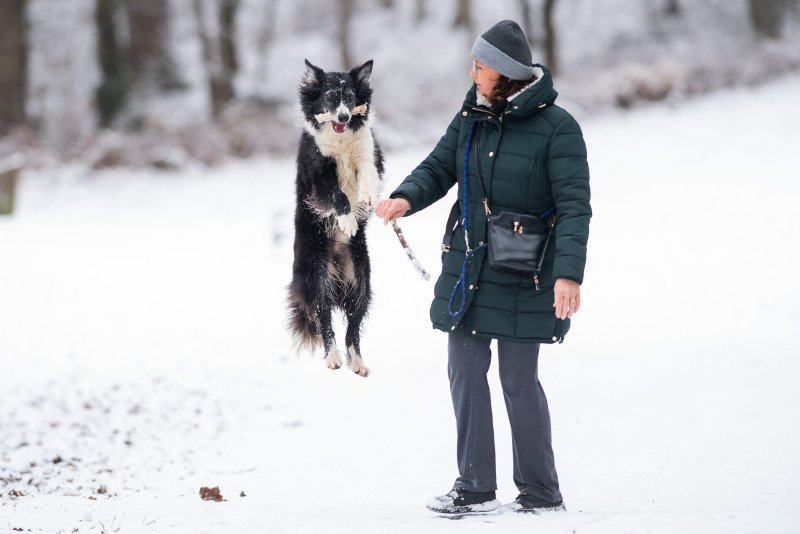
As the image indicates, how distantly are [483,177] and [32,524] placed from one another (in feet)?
9.66

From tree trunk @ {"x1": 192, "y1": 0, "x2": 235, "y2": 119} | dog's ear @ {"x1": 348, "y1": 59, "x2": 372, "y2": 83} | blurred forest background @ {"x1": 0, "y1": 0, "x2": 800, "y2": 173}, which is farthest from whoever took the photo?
tree trunk @ {"x1": 192, "y1": 0, "x2": 235, "y2": 119}

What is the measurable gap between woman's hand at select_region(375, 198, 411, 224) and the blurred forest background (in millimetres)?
13932

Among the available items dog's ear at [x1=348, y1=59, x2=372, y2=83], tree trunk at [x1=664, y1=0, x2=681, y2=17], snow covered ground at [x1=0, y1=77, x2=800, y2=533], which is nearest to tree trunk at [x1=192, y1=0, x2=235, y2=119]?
snow covered ground at [x1=0, y1=77, x2=800, y2=533]

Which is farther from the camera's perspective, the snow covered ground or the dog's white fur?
the snow covered ground

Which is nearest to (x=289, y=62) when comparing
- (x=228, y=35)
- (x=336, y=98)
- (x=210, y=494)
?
(x=228, y=35)

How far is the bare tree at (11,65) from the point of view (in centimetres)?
2223

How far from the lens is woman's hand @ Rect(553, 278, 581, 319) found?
4324mm

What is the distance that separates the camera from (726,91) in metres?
21.8

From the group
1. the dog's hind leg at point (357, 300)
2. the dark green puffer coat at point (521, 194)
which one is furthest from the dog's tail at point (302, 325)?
A: the dark green puffer coat at point (521, 194)

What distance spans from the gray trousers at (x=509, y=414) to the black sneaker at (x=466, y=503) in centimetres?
4

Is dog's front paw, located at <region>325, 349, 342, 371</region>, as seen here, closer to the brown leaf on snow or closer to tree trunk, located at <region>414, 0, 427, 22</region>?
the brown leaf on snow

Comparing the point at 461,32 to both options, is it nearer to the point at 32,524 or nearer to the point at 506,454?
the point at 506,454

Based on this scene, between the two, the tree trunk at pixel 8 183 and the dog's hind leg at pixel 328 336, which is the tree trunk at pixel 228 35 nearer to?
the tree trunk at pixel 8 183

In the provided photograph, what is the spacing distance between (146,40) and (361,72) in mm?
24166
